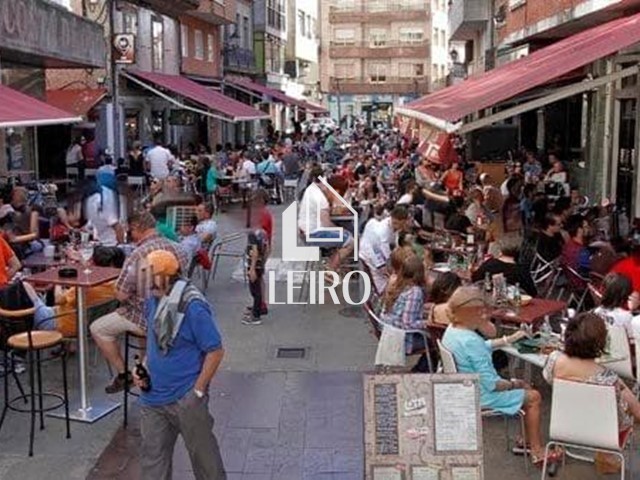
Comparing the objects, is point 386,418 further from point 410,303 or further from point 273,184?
point 273,184

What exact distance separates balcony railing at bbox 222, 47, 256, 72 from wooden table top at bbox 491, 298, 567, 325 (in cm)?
3275

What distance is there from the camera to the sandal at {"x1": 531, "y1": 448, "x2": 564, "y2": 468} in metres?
6.15

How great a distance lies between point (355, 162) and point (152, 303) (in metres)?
17.7

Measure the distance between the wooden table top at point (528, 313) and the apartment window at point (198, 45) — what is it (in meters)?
28.8

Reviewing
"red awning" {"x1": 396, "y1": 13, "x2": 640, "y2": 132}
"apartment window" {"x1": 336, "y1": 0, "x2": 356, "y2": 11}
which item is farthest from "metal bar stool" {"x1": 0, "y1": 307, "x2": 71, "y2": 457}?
"apartment window" {"x1": 336, "y1": 0, "x2": 356, "y2": 11}

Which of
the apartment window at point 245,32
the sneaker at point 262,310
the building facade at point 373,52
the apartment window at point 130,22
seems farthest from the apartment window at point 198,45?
the building facade at point 373,52

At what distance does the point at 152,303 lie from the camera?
5.32m

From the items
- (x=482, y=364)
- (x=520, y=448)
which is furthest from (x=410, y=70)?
(x=482, y=364)

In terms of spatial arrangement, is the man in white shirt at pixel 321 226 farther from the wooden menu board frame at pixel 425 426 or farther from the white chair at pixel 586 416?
the wooden menu board frame at pixel 425 426

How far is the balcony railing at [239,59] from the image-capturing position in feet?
130

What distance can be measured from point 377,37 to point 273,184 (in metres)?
55.2

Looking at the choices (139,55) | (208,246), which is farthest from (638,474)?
(139,55)

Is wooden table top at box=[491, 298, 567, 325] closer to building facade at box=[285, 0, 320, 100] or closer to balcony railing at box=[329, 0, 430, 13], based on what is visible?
building facade at box=[285, 0, 320, 100]

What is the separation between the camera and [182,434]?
523 cm
